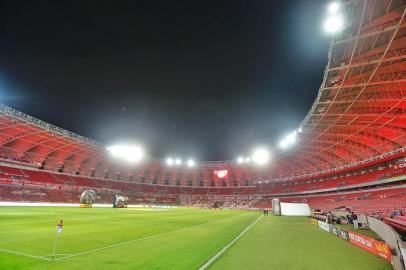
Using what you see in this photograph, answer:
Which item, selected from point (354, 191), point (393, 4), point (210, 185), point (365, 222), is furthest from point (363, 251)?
point (210, 185)

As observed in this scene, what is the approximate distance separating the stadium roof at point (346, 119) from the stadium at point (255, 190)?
156 mm

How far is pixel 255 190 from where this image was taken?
97812mm

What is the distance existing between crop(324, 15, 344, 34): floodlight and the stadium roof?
23.5 inches

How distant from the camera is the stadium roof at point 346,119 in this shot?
762 inches

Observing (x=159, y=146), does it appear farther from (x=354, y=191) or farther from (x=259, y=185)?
(x=354, y=191)

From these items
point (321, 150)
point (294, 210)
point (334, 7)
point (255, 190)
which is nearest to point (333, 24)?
point (334, 7)

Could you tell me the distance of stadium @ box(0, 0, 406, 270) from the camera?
1009 cm

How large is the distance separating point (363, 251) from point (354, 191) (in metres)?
52.6

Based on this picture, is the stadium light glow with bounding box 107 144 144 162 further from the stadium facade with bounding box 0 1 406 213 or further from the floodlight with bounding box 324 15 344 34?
the floodlight with bounding box 324 15 344 34

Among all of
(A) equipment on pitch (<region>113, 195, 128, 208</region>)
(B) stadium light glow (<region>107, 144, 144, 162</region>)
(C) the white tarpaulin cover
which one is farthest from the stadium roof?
(A) equipment on pitch (<region>113, 195, 128, 208</region>)

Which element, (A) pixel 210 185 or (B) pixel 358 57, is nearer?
(B) pixel 358 57

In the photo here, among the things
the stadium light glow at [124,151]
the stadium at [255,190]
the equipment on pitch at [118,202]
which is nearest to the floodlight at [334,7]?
the stadium at [255,190]

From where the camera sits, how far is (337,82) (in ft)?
88.1

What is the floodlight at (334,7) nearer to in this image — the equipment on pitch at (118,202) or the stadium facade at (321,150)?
the stadium facade at (321,150)
